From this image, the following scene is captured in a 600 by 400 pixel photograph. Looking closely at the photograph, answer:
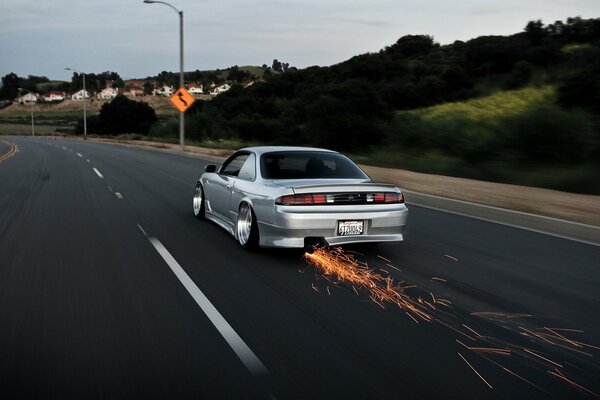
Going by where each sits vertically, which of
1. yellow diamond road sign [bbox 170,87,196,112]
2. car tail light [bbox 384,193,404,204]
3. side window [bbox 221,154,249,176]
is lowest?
car tail light [bbox 384,193,404,204]

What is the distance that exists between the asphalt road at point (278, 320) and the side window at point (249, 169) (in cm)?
98

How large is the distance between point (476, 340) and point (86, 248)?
5.51 meters

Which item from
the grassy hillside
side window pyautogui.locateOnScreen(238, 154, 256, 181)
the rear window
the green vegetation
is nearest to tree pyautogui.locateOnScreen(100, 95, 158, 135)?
the green vegetation

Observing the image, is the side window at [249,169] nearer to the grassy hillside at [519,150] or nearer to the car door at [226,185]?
the car door at [226,185]

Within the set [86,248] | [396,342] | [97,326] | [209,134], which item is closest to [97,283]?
[97,326]

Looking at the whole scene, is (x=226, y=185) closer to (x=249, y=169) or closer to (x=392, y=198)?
(x=249, y=169)

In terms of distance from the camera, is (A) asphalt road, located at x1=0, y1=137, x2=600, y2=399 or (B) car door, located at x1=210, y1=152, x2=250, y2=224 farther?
(B) car door, located at x1=210, y1=152, x2=250, y2=224

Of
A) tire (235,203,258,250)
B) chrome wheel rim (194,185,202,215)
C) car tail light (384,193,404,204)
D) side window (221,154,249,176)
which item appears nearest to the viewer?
car tail light (384,193,404,204)

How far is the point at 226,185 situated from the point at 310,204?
7.18 feet

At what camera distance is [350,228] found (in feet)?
25.0

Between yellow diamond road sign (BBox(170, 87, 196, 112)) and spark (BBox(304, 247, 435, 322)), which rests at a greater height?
yellow diamond road sign (BBox(170, 87, 196, 112))

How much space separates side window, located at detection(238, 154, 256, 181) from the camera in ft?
28.1

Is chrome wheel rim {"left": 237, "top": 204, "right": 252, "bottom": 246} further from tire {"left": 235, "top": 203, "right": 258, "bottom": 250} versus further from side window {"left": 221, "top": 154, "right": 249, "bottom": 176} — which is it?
side window {"left": 221, "top": 154, "right": 249, "bottom": 176}

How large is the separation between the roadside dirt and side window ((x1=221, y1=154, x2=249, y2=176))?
224 inches
